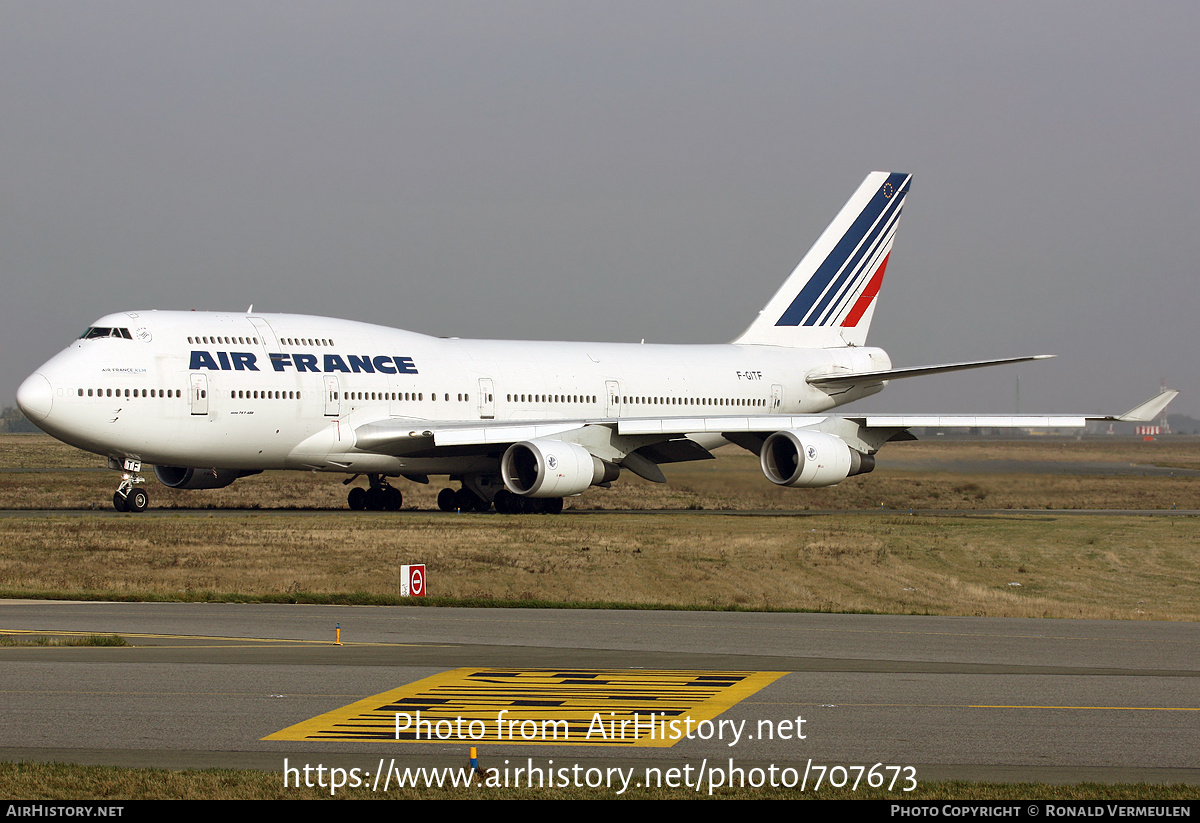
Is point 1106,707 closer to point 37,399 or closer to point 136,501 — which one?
point 37,399

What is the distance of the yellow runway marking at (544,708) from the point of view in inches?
425

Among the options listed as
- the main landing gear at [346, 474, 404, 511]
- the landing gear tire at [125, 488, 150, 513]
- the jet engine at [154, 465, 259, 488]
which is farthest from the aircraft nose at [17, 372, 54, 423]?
the main landing gear at [346, 474, 404, 511]

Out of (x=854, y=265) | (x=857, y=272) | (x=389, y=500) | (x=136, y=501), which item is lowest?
(x=389, y=500)

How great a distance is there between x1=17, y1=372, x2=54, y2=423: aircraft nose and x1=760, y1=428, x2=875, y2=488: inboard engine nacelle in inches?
710

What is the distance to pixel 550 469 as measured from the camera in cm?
3403

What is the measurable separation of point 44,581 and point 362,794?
17190 mm

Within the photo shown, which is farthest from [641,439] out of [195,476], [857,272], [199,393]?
[857,272]

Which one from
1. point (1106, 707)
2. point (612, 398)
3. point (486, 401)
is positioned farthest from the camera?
point (612, 398)

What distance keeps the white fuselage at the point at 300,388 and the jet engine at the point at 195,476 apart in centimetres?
229

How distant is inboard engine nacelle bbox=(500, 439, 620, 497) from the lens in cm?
3409

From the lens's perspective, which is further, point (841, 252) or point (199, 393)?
point (841, 252)

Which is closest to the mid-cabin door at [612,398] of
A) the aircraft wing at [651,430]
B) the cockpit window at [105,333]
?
the aircraft wing at [651,430]

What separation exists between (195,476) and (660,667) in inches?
1025

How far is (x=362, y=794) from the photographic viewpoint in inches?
355
